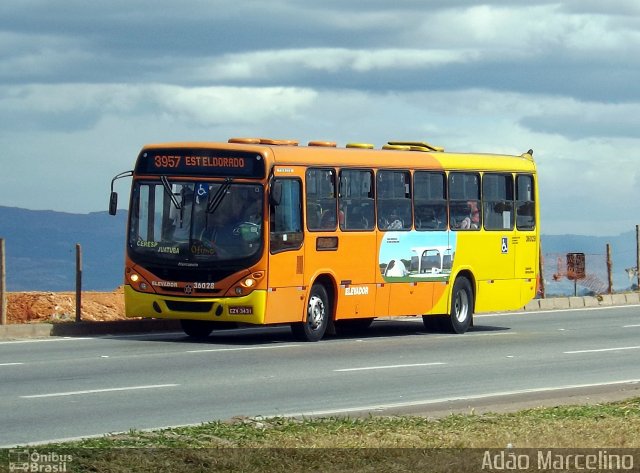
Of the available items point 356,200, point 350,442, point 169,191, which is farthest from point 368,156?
point 350,442

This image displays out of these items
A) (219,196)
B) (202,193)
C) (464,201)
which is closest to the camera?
(219,196)

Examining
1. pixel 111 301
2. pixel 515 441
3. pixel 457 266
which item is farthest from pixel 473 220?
pixel 515 441

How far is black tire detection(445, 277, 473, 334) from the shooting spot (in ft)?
90.5

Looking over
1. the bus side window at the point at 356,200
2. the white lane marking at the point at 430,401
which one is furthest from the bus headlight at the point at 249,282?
the white lane marking at the point at 430,401

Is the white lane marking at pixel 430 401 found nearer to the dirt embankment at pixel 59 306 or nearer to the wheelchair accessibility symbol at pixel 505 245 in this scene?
the wheelchair accessibility symbol at pixel 505 245

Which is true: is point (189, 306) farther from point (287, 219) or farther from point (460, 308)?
point (460, 308)

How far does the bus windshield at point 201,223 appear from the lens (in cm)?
2334

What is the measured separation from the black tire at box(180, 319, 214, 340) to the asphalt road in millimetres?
328

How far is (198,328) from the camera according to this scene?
81.6ft

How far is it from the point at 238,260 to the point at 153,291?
5.04ft

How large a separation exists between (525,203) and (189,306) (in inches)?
359

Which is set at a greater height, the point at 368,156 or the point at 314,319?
the point at 368,156

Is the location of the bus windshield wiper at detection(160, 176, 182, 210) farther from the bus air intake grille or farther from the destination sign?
the bus air intake grille

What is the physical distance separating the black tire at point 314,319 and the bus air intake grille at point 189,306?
5.64 feet
